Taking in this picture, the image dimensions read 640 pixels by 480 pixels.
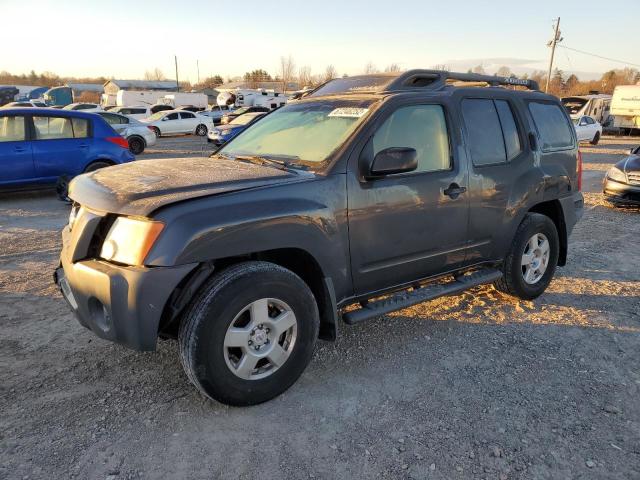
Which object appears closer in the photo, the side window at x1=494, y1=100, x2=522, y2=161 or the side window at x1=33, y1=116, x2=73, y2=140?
the side window at x1=494, y1=100, x2=522, y2=161

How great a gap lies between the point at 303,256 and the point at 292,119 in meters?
1.38

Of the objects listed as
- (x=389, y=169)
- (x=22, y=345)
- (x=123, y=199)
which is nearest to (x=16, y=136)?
(x=22, y=345)

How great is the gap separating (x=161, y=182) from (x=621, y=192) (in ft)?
28.7

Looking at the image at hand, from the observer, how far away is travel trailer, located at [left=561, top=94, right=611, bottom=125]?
2878 cm

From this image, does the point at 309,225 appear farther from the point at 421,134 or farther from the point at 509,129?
the point at 509,129

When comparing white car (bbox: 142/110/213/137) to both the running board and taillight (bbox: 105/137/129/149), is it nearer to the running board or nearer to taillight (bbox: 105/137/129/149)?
taillight (bbox: 105/137/129/149)

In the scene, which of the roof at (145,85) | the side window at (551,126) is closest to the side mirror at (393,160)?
the side window at (551,126)

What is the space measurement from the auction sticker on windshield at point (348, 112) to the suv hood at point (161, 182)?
633 mm

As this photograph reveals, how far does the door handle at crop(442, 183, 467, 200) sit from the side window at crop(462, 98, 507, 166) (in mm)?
312

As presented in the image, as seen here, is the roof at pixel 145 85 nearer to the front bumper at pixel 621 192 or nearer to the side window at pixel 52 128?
the side window at pixel 52 128

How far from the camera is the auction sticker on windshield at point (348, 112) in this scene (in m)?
3.46

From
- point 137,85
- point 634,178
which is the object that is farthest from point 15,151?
point 137,85

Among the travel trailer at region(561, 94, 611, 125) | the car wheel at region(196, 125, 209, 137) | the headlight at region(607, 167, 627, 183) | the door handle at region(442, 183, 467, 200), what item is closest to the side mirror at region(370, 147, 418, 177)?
the door handle at region(442, 183, 467, 200)

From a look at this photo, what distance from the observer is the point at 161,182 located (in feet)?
9.61
